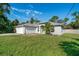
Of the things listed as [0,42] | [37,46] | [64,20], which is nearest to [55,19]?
[64,20]

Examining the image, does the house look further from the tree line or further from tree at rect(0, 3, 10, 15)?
tree at rect(0, 3, 10, 15)

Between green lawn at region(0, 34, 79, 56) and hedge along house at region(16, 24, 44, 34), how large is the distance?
0.25 feet

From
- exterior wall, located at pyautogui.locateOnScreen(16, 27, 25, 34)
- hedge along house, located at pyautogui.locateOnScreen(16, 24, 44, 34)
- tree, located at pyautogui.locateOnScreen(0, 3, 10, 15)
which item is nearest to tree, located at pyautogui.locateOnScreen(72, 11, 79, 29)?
hedge along house, located at pyautogui.locateOnScreen(16, 24, 44, 34)

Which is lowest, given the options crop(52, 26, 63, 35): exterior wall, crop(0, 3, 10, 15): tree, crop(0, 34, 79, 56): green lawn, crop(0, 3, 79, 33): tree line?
crop(0, 34, 79, 56): green lawn

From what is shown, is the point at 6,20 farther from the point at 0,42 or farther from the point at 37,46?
the point at 37,46

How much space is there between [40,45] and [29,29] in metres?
0.36

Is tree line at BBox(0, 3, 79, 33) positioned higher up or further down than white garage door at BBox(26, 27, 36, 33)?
higher up

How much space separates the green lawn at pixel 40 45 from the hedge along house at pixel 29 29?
3.0 inches

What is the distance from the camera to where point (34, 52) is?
5152mm

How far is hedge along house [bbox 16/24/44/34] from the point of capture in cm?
525

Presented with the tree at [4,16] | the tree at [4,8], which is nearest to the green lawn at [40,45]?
the tree at [4,16]

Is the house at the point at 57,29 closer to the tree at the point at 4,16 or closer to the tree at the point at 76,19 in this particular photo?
the tree at the point at 76,19

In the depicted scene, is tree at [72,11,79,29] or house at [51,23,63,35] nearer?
tree at [72,11,79,29]

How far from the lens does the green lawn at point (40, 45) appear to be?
5164 millimetres
